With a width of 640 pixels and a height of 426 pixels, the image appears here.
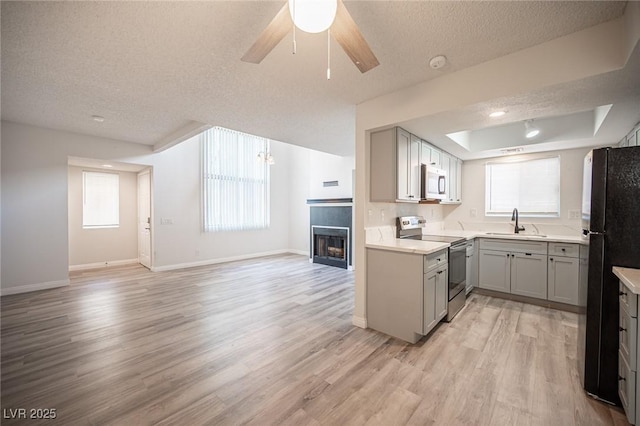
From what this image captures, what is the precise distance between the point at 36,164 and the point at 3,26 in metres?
3.39

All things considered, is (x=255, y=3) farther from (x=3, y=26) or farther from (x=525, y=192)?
(x=525, y=192)

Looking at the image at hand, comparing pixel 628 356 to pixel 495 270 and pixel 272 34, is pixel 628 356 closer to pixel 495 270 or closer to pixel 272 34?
pixel 495 270

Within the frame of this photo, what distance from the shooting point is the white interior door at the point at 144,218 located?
564cm

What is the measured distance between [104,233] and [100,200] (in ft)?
2.52

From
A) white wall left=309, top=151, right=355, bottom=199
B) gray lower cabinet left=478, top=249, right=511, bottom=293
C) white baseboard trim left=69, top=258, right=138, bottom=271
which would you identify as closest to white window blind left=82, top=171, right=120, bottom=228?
white baseboard trim left=69, top=258, right=138, bottom=271

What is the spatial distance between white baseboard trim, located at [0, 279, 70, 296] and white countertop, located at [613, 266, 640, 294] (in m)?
6.73

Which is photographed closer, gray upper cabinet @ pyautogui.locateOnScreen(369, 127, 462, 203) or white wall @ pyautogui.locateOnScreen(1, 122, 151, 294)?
gray upper cabinet @ pyautogui.locateOnScreen(369, 127, 462, 203)

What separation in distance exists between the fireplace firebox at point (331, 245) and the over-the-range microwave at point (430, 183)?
2685 mm

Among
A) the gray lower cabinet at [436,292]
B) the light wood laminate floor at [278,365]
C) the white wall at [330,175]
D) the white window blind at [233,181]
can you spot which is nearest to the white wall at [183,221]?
the white window blind at [233,181]

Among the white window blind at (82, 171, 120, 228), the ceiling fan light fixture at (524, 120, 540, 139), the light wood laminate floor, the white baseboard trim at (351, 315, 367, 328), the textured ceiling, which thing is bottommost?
the light wood laminate floor

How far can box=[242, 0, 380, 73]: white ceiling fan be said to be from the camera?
3.64 ft

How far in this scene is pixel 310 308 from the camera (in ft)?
11.1

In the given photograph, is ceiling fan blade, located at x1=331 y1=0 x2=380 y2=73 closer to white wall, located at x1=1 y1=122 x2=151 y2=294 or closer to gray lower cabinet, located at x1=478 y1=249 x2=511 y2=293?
gray lower cabinet, located at x1=478 y1=249 x2=511 y2=293

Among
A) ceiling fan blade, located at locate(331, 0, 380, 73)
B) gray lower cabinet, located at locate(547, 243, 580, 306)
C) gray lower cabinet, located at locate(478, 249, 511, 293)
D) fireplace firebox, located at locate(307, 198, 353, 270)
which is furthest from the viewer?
fireplace firebox, located at locate(307, 198, 353, 270)
